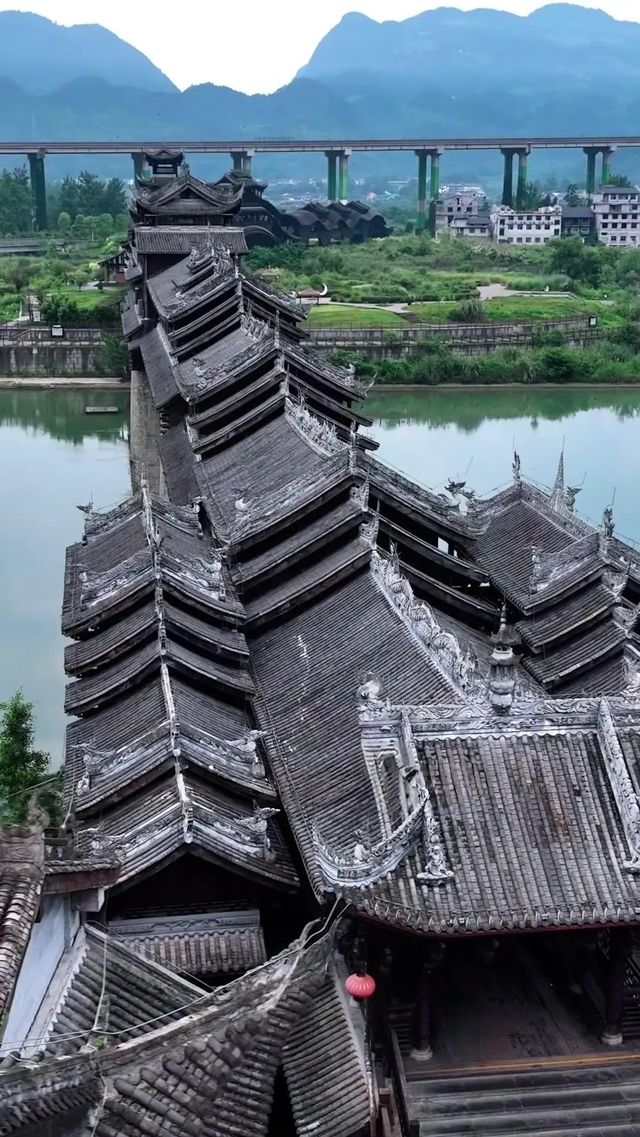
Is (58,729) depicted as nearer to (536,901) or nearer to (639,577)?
(639,577)

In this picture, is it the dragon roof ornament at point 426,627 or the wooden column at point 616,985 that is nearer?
the wooden column at point 616,985

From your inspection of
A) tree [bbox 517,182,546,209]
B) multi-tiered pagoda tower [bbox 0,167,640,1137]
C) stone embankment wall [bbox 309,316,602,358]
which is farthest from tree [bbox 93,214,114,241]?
multi-tiered pagoda tower [bbox 0,167,640,1137]

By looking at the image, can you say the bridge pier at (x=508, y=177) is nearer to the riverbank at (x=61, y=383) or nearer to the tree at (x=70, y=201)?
the tree at (x=70, y=201)

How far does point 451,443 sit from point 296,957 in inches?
1848

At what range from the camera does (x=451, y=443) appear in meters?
55.6

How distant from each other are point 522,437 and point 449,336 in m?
15.3

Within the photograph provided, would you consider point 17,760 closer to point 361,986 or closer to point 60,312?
point 361,986

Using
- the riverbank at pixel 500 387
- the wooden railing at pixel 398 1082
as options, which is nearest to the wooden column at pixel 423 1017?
the wooden railing at pixel 398 1082

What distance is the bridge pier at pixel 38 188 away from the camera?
116312 millimetres

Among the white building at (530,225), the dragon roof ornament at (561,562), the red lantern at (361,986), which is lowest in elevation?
the red lantern at (361,986)

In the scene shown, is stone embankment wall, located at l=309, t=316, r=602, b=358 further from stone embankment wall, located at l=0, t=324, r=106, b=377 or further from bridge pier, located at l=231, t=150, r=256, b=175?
bridge pier, located at l=231, t=150, r=256, b=175

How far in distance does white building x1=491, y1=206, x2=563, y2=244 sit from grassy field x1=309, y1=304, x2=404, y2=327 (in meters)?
47.7

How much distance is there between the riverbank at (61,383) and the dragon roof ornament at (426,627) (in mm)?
45270

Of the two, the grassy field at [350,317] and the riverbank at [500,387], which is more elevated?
the grassy field at [350,317]
